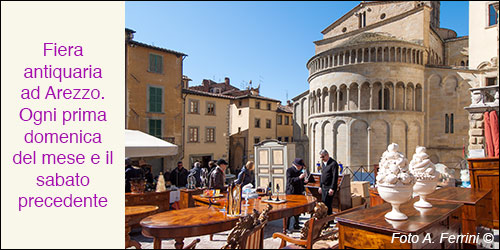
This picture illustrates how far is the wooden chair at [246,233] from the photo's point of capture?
2.27 m

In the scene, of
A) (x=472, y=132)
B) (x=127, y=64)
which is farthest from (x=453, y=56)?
(x=127, y=64)

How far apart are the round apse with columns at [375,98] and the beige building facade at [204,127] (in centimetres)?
697

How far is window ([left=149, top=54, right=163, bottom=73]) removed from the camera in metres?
15.8

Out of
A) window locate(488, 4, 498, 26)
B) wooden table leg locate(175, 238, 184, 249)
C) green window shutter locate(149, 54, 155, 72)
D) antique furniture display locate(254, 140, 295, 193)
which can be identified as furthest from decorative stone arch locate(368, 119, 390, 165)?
wooden table leg locate(175, 238, 184, 249)

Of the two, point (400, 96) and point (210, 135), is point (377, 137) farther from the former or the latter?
point (210, 135)

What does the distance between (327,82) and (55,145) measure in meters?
17.7

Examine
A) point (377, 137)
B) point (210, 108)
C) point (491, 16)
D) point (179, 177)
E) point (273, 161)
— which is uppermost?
point (491, 16)

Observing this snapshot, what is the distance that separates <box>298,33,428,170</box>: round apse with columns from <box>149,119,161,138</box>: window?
10114 millimetres

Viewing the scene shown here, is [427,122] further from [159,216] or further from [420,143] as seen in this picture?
[159,216]

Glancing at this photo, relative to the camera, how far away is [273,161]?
10055 mm

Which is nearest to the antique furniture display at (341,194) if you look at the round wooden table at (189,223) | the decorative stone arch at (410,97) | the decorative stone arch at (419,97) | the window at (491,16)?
the round wooden table at (189,223)

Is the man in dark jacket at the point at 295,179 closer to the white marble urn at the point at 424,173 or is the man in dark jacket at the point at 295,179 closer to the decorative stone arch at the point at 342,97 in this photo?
the white marble urn at the point at 424,173

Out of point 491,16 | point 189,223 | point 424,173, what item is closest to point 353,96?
point 491,16

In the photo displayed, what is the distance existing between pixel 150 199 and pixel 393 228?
14.2 feet
